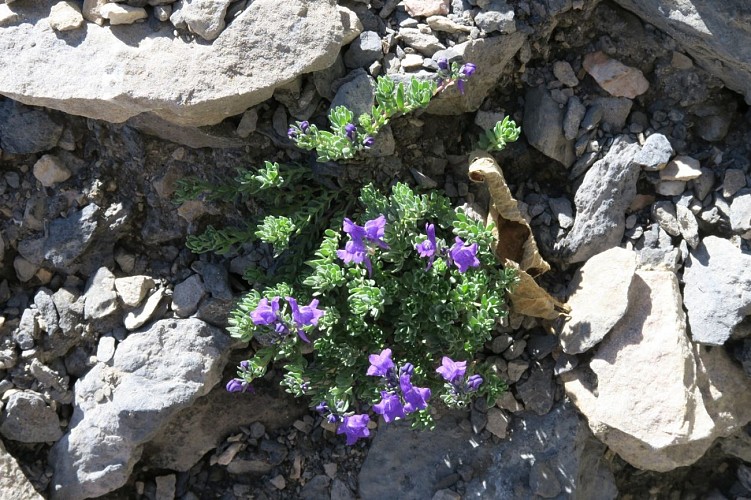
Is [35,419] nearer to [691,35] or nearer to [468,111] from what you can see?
[468,111]

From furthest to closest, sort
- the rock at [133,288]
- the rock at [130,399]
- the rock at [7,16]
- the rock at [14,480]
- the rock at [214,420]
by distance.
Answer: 1. the rock at [214,420]
2. the rock at [133,288]
3. the rock at [130,399]
4. the rock at [7,16]
5. the rock at [14,480]

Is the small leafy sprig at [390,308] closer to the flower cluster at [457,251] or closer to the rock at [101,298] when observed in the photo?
the flower cluster at [457,251]

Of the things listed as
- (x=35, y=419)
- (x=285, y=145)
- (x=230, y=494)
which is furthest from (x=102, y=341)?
(x=285, y=145)

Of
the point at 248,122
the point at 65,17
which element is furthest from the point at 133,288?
the point at 65,17

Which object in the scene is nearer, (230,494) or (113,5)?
(113,5)

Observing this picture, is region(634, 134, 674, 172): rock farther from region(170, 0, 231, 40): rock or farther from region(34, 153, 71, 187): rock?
region(34, 153, 71, 187): rock

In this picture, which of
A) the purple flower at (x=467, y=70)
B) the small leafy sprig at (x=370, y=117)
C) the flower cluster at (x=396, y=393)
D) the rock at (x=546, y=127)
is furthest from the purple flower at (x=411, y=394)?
the rock at (x=546, y=127)

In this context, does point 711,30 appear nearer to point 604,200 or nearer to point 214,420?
point 604,200

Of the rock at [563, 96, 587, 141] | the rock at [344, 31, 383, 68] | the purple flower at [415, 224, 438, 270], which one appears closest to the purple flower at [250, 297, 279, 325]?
the purple flower at [415, 224, 438, 270]
